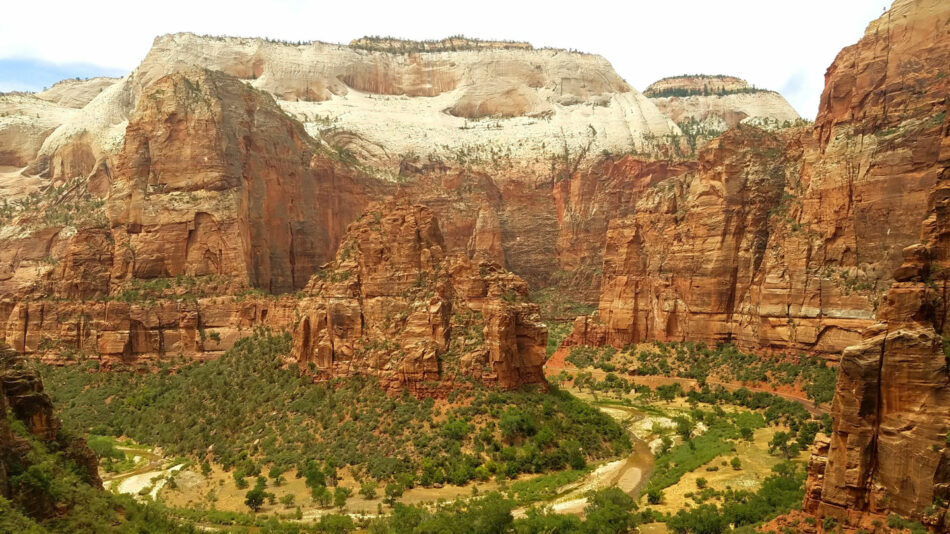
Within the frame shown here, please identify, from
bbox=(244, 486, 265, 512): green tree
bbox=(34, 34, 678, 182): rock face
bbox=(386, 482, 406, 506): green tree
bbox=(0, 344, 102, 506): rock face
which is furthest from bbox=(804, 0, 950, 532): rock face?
bbox=(34, 34, 678, 182): rock face

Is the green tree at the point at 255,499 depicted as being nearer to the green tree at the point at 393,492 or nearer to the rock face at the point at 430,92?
the green tree at the point at 393,492

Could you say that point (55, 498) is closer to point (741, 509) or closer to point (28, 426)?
point (28, 426)

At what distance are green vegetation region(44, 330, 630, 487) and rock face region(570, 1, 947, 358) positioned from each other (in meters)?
24.9

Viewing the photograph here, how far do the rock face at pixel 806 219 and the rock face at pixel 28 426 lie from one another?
2005 inches

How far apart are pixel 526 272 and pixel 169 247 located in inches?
2642

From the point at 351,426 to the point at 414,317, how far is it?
27.1ft

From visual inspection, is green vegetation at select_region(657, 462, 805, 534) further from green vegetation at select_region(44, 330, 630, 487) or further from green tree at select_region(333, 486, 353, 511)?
green tree at select_region(333, 486, 353, 511)

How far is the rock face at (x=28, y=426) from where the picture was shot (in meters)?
21.4

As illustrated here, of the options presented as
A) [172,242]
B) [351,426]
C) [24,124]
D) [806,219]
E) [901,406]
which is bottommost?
[351,426]

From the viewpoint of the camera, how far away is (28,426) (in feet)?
80.4

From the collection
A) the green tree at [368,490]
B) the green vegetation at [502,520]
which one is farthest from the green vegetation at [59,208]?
the green vegetation at [502,520]

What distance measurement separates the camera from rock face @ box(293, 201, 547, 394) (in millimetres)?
45594

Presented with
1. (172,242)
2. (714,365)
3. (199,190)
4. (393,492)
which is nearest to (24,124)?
(199,190)

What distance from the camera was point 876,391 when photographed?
22.1 m
